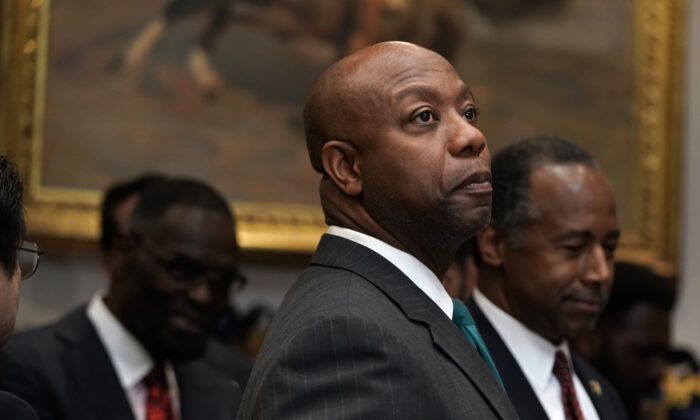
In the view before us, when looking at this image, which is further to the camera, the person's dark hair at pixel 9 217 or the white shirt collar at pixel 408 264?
the white shirt collar at pixel 408 264

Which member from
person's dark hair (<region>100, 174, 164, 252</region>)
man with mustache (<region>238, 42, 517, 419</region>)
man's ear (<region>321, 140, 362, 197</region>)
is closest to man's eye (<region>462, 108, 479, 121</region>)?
man with mustache (<region>238, 42, 517, 419</region>)

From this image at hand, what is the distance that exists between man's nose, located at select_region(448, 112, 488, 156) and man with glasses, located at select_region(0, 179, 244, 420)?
2.25 meters

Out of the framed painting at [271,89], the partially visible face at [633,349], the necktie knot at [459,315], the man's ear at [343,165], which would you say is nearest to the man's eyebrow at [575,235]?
the necktie knot at [459,315]

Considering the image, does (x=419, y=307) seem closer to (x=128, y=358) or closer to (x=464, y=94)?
(x=464, y=94)

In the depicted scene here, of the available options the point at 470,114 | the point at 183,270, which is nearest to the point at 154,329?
the point at 183,270

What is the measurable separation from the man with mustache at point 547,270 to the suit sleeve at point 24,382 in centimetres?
168

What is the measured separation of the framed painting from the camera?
19.4 ft

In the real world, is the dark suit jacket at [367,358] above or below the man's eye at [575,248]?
above

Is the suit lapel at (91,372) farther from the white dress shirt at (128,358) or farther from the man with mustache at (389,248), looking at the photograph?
the man with mustache at (389,248)

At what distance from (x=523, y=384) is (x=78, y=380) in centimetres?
182

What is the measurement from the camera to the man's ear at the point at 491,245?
12.2 ft

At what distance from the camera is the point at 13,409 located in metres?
2.36

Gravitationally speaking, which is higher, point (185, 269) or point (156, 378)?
point (185, 269)

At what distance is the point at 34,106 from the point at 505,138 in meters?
2.81
